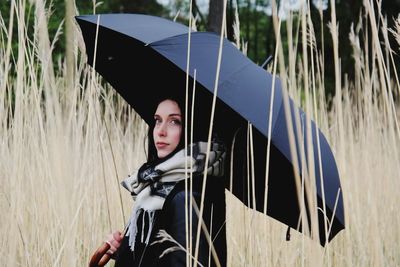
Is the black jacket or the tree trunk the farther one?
the tree trunk

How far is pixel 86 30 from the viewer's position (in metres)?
1.47

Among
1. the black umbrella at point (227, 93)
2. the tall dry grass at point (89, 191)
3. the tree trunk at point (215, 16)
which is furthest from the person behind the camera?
the tree trunk at point (215, 16)

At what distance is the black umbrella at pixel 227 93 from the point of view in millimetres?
1103

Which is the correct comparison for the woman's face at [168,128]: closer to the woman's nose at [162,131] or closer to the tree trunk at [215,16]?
the woman's nose at [162,131]

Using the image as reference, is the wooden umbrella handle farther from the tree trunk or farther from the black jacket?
the tree trunk

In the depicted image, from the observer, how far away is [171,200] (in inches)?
44.3

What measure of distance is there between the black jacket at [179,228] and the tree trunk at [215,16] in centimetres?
397

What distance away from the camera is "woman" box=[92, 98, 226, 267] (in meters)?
1.11

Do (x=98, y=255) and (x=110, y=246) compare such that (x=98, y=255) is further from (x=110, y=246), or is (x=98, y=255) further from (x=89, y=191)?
(x=89, y=191)

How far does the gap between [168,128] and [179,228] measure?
27cm

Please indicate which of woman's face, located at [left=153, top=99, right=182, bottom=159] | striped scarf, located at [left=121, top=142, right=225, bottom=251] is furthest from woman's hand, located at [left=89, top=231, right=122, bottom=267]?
woman's face, located at [left=153, top=99, right=182, bottom=159]

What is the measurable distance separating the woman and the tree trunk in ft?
12.8

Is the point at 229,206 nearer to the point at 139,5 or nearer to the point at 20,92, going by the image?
the point at 20,92

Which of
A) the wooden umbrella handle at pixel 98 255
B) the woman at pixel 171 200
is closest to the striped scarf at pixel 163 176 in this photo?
the woman at pixel 171 200
